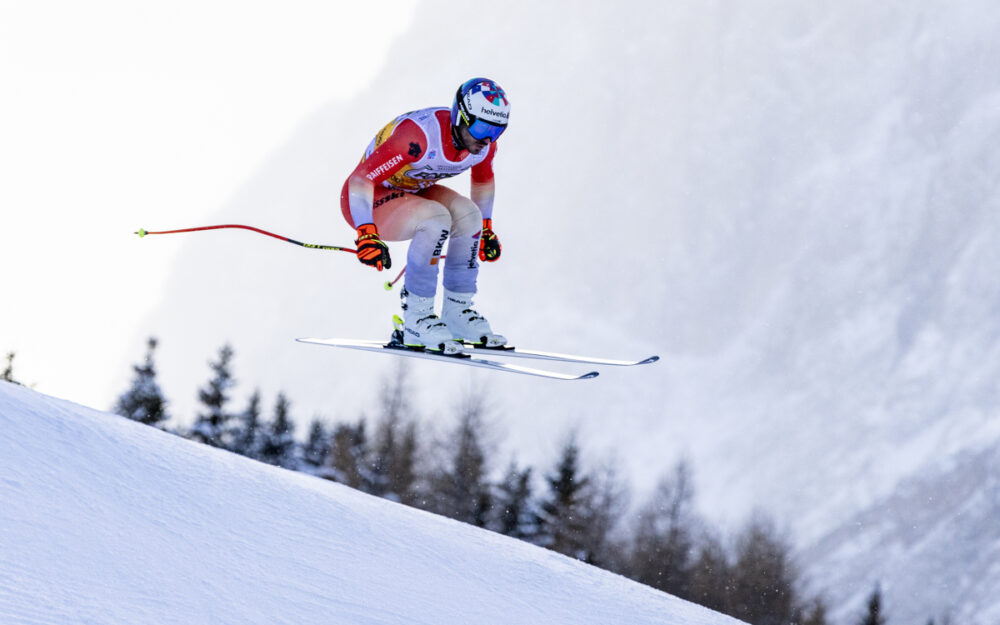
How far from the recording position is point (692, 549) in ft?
152

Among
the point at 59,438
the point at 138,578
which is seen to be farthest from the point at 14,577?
the point at 59,438

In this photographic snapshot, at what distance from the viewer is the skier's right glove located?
738 cm

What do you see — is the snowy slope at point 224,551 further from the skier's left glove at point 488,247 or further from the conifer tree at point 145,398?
the conifer tree at point 145,398

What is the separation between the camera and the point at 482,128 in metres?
7.50

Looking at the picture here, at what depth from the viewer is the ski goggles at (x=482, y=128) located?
7461 mm

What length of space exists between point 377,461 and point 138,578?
1382 inches

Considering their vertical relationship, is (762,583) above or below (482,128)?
above

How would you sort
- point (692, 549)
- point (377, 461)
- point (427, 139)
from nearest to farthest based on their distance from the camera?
point (427, 139) → point (377, 461) → point (692, 549)

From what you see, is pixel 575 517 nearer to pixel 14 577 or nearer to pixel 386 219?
pixel 386 219

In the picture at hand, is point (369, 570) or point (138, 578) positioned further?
point (369, 570)

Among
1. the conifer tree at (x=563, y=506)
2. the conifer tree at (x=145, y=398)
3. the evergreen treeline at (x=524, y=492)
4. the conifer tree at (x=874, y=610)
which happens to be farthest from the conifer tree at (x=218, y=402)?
the conifer tree at (x=874, y=610)

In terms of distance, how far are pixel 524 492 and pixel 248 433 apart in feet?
33.9

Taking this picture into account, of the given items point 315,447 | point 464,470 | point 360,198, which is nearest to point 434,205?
point 360,198

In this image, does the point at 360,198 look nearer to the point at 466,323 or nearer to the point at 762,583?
the point at 466,323
